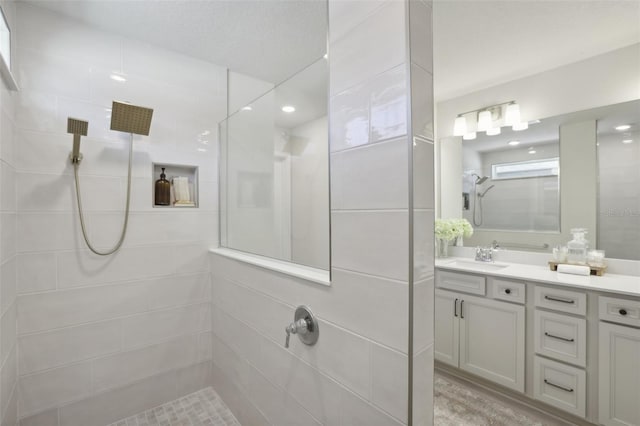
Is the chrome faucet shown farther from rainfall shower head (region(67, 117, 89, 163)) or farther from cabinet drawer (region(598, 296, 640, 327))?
rainfall shower head (region(67, 117, 89, 163))

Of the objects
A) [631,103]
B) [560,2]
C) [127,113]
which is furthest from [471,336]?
[127,113]

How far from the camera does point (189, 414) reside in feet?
5.75

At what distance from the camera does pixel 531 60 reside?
6.70 feet

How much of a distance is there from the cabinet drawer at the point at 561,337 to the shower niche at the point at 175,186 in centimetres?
247

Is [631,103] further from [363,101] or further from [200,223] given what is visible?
[200,223]

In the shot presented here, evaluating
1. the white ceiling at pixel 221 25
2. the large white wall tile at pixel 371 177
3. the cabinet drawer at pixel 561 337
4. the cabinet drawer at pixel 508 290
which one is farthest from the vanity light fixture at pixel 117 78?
the cabinet drawer at pixel 561 337

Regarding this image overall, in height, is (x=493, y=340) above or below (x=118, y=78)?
below

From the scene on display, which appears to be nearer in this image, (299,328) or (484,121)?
(299,328)

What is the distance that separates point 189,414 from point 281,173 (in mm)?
1638

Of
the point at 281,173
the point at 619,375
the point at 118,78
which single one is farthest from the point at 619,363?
the point at 118,78

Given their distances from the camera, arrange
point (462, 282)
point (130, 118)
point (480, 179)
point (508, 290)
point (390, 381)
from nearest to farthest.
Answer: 1. point (390, 381)
2. point (130, 118)
3. point (508, 290)
4. point (462, 282)
5. point (480, 179)

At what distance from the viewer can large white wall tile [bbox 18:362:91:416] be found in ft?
4.78

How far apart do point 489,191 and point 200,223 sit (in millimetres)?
2467

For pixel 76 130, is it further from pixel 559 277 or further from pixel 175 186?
pixel 559 277
